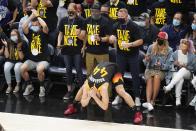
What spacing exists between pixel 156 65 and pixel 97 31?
1.21 m

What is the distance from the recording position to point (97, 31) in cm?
727

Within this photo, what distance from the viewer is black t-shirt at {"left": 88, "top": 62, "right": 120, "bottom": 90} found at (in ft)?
19.9

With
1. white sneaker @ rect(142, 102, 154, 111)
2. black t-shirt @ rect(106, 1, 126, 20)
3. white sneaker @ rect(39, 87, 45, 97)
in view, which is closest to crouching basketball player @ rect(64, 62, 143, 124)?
white sneaker @ rect(142, 102, 154, 111)

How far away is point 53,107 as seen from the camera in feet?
23.4

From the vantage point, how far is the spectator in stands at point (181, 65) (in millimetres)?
7082

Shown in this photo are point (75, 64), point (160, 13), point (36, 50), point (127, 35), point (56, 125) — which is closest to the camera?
point (56, 125)

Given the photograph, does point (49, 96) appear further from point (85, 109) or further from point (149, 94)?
point (149, 94)

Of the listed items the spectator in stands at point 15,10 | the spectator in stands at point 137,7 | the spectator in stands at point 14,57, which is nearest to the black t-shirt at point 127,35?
the spectator in stands at point 137,7

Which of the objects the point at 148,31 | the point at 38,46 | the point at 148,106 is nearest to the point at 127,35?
the point at 148,31

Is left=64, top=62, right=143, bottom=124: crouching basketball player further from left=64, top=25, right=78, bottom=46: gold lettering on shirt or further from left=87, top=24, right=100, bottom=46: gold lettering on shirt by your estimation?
left=64, top=25, right=78, bottom=46: gold lettering on shirt

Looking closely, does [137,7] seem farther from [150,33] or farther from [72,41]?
[72,41]

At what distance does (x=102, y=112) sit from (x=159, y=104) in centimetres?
110

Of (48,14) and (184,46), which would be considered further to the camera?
(48,14)

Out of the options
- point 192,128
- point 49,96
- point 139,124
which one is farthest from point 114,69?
point 49,96
